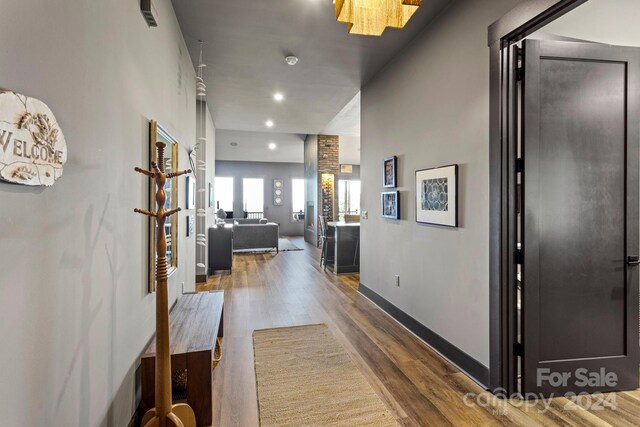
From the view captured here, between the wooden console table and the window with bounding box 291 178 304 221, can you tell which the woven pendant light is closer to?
the wooden console table

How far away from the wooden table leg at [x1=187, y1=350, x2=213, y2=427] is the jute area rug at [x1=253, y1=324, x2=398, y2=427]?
13.8 inches

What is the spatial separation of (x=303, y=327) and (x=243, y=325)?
671 mm

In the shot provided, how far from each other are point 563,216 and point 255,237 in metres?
7.14

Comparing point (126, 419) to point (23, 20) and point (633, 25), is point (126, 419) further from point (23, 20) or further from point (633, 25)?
point (633, 25)

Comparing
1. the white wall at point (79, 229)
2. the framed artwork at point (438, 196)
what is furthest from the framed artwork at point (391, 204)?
the white wall at point (79, 229)

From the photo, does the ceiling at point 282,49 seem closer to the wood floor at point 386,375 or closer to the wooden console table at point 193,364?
the wooden console table at point 193,364

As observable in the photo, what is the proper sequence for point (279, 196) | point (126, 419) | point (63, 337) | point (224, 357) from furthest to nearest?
point (279, 196) < point (224, 357) < point (126, 419) < point (63, 337)

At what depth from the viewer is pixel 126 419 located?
1712 millimetres

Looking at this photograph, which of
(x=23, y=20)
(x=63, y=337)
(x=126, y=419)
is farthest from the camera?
(x=126, y=419)

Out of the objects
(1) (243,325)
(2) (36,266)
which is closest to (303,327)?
(1) (243,325)

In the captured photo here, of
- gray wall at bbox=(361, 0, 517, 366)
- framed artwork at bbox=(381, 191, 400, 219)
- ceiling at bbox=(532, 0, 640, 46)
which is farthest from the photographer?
framed artwork at bbox=(381, 191, 400, 219)

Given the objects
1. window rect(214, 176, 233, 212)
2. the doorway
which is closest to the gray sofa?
window rect(214, 176, 233, 212)

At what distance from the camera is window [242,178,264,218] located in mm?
13039

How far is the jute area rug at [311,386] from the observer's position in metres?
1.94
